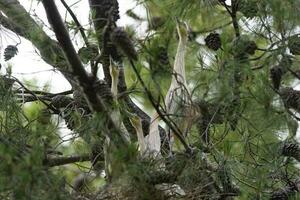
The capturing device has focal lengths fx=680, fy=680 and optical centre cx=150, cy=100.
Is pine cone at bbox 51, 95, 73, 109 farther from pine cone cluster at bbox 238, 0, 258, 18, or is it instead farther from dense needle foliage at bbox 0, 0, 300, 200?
pine cone cluster at bbox 238, 0, 258, 18

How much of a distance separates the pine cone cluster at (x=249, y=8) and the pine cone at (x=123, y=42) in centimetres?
64

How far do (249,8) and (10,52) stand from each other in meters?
0.66

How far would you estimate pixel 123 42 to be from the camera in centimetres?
132

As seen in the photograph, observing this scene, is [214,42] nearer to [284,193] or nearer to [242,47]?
[242,47]

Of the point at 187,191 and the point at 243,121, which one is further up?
the point at 243,121

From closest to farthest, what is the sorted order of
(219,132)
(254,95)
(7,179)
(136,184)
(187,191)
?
1. (7,179)
2. (136,184)
3. (187,191)
4. (254,95)
5. (219,132)

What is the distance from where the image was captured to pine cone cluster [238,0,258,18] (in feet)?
6.13

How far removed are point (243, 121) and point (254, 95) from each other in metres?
0.16

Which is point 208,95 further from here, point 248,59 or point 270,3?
point 270,3

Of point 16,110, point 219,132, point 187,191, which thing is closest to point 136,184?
point 187,191

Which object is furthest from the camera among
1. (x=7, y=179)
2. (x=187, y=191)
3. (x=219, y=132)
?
(x=219, y=132)

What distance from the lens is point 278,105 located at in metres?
1.77

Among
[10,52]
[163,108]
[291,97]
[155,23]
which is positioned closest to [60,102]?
[10,52]

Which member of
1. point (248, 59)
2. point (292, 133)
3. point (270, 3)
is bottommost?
point (292, 133)
